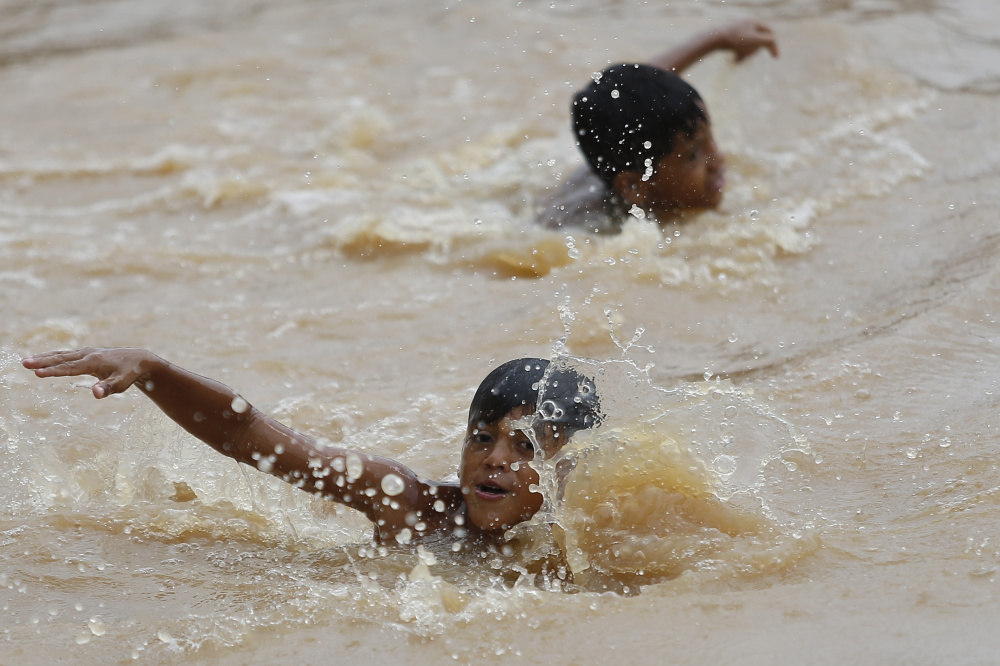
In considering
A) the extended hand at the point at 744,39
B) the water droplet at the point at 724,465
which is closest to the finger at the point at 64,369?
the water droplet at the point at 724,465

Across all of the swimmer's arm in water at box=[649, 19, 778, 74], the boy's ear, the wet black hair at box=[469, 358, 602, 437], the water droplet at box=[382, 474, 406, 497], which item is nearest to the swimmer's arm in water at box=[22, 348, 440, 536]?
the water droplet at box=[382, 474, 406, 497]

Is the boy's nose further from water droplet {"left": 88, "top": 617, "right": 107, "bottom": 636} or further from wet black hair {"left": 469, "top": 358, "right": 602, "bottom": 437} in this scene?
water droplet {"left": 88, "top": 617, "right": 107, "bottom": 636}

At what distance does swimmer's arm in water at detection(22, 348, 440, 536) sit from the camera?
2883 mm

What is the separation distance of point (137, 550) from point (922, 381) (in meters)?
2.41

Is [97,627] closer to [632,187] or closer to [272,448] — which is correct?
[272,448]

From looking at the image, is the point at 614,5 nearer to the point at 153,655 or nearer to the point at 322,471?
the point at 322,471

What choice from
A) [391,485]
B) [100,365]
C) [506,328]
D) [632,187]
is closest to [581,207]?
[632,187]

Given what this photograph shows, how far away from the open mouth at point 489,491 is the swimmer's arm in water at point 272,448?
0.23 m

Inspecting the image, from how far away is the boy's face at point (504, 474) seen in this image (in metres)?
2.96

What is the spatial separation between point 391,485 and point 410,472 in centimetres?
13

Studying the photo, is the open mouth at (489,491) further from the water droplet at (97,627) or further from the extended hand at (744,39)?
the extended hand at (744,39)

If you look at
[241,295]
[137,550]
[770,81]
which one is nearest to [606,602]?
[137,550]

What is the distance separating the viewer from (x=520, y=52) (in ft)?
25.5

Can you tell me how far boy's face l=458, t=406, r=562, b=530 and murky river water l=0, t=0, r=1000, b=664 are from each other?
9 cm
